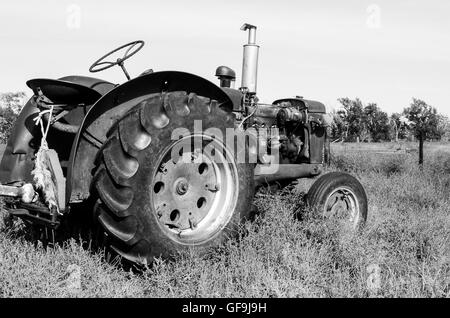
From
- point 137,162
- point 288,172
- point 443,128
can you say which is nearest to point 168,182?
point 137,162

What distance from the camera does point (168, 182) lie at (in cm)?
350

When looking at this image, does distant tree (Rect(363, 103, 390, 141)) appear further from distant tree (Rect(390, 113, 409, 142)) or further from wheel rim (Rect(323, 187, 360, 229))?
wheel rim (Rect(323, 187, 360, 229))

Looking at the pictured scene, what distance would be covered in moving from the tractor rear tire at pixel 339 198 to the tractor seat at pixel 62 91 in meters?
2.28

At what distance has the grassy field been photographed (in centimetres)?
293

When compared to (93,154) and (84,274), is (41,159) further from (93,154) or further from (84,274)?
(84,274)

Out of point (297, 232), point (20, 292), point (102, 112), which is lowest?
point (20, 292)

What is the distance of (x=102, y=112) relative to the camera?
3.27 m

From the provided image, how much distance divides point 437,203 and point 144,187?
4561mm

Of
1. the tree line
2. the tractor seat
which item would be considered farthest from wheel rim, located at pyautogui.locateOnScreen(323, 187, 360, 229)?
the tree line

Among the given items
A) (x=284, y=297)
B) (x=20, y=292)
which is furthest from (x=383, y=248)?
(x=20, y=292)

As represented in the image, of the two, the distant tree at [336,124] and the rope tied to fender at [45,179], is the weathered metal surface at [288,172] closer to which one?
the distant tree at [336,124]

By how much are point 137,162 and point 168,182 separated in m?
0.54

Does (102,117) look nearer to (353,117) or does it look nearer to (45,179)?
(45,179)

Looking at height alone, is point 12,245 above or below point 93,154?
below
